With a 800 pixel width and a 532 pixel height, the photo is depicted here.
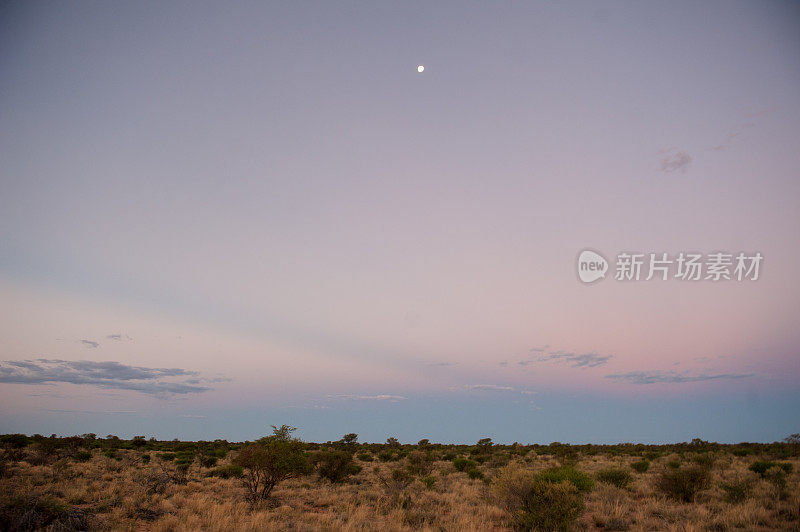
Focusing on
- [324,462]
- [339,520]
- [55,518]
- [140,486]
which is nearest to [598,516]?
[339,520]

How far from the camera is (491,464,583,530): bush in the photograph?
10.5m

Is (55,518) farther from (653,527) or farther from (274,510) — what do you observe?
(653,527)

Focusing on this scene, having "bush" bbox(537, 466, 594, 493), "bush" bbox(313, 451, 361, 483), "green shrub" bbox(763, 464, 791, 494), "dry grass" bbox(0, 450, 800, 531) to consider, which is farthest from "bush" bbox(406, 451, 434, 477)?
"green shrub" bbox(763, 464, 791, 494)

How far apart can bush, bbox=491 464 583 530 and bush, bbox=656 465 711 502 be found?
22.2 ft

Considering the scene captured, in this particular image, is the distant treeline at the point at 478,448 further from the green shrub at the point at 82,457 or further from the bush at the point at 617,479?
the bush at the point at 617,479

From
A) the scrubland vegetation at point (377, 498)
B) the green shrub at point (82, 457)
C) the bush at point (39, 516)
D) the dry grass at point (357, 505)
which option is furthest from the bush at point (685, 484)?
the green shrub at point (82, 457)

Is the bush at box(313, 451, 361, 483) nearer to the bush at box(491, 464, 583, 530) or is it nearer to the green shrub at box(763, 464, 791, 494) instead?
the bush at box(491, 464, 583, 530)

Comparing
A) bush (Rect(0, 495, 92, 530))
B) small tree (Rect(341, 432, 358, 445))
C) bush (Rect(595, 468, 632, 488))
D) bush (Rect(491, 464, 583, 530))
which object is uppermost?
bush (Rect(491, 464, 583, 530))

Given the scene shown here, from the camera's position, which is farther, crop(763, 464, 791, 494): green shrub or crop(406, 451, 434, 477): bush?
crop(406, 451, 434, 477): bush

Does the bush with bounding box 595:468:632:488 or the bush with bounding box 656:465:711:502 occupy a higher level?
the bush with bounding box 656:465:711:502

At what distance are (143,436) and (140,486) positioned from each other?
46.0 meters

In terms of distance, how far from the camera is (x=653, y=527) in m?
11.2

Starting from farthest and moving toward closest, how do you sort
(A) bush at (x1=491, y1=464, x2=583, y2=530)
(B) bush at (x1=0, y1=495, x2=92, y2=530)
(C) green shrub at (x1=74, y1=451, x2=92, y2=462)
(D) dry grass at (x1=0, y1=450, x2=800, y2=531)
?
1. (C) green shrub at (x1=74, y1=451, x2=92, y2=462)
2. (D) dry grass at (x1=0, y1=450, x2=800, y2=531)
3. (A) bush at (x1=491, y1=464, x2=583, y2=530)
4. (B) bush at (x1=0, y1=495, x2=92, y2=530)

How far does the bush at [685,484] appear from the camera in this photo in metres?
14.5
